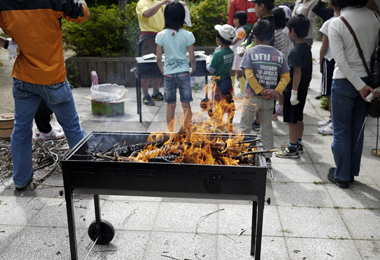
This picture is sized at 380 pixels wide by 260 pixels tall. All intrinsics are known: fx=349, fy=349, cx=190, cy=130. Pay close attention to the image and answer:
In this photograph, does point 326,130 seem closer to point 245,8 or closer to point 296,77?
point 296,77

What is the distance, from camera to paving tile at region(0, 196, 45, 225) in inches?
142

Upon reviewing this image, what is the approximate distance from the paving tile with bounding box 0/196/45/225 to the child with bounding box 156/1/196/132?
7.10 ft

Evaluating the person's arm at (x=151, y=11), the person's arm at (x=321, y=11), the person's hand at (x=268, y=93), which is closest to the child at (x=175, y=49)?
the person's hand at (x=268, y=93)

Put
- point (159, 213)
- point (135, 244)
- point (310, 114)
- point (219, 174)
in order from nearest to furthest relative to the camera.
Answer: point (219, 174), point (135, 244), point (159, 213), point (310, 114)

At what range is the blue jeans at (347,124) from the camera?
4008mm

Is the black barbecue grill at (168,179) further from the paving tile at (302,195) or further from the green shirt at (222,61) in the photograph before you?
the green shirt at (222,61)

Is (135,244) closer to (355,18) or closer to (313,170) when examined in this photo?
(313,170)

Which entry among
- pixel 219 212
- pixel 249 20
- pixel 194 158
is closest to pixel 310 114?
pixel 249 20

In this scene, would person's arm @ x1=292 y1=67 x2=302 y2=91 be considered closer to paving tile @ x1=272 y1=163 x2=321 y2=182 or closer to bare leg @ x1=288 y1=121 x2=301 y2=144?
bare leg @ x1=288 y1=121 x2=301 y2=144

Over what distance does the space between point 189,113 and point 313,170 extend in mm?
2205

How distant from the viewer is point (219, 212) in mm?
3729

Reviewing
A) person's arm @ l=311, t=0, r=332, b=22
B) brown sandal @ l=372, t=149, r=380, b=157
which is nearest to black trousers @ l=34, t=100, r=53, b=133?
brown sandal @ l=372, t=149, r=380, b=157

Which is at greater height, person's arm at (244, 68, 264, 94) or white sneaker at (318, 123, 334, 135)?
A: person's arm at (244, 68, 264, 94)

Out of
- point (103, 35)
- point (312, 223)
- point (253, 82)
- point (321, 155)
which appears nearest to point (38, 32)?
point (253, 82)
